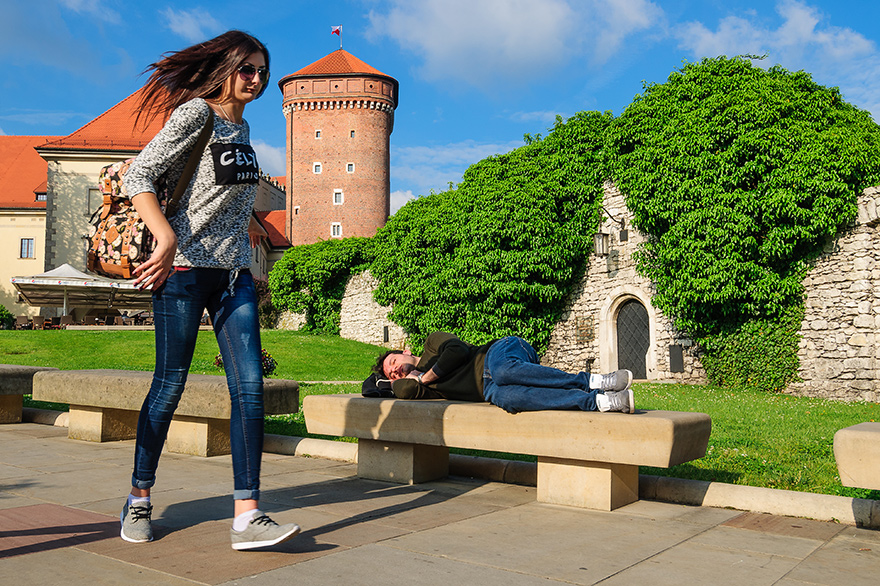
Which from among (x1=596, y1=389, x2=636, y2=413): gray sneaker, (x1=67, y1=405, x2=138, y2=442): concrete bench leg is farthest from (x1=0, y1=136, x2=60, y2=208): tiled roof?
(x1=596, y1=389, x2=636, y2=413): gray sneaker

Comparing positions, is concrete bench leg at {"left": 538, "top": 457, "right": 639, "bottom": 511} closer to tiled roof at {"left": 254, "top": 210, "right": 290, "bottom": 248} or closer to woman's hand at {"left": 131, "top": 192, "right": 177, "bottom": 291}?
woman's hand at {"left": 131, "top": 192, "right": 177, "bottom": 291}

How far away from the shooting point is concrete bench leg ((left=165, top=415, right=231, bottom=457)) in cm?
540

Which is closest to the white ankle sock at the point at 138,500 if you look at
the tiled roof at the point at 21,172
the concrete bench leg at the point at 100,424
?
the concrete bench leg at the point at 100,424

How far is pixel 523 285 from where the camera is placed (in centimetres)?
1945

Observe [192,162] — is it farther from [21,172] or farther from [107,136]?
[21,172]

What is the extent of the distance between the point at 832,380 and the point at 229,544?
46.6 ft

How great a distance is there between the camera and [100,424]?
239 inches

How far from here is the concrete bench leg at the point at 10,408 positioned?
24.0 ft

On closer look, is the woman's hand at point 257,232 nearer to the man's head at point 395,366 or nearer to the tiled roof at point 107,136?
the tiled roof at point 107,136

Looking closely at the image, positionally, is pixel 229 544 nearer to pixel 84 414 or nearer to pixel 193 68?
pixel 193 68

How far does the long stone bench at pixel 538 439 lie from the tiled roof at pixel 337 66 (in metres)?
45.7

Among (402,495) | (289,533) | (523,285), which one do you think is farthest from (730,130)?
(289,533)

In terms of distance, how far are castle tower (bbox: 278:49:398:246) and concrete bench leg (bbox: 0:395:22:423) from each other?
130 ft

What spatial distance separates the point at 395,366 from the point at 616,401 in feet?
5.76
